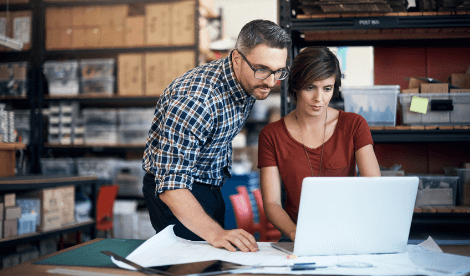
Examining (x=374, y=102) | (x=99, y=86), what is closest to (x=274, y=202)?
(x=374, y=102)

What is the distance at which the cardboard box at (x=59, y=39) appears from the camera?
412 centimetres

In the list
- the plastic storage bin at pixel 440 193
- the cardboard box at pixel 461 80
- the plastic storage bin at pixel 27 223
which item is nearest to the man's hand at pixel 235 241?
the plastic storage bin at pixel 440 193

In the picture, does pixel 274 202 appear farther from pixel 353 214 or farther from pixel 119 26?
pixel 119 26

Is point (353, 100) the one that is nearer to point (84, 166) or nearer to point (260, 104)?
point (260, 104)

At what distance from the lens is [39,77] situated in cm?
414

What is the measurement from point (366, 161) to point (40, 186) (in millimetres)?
2217

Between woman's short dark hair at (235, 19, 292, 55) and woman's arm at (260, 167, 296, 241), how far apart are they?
45 centimetres

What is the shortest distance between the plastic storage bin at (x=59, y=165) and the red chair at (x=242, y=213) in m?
2.19

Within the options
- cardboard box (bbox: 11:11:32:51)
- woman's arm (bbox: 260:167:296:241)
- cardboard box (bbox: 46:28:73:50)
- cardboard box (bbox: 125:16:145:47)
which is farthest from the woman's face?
cardboard box (bbox: 11:11:32:51)

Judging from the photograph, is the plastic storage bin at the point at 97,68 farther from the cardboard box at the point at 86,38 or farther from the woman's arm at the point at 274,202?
the woman's arm at the point at 274,202

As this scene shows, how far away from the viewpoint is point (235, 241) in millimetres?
1001

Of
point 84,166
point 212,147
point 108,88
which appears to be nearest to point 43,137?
point 84,166

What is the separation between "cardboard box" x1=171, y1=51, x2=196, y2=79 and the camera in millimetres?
3867

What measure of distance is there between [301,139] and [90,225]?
2381mm
